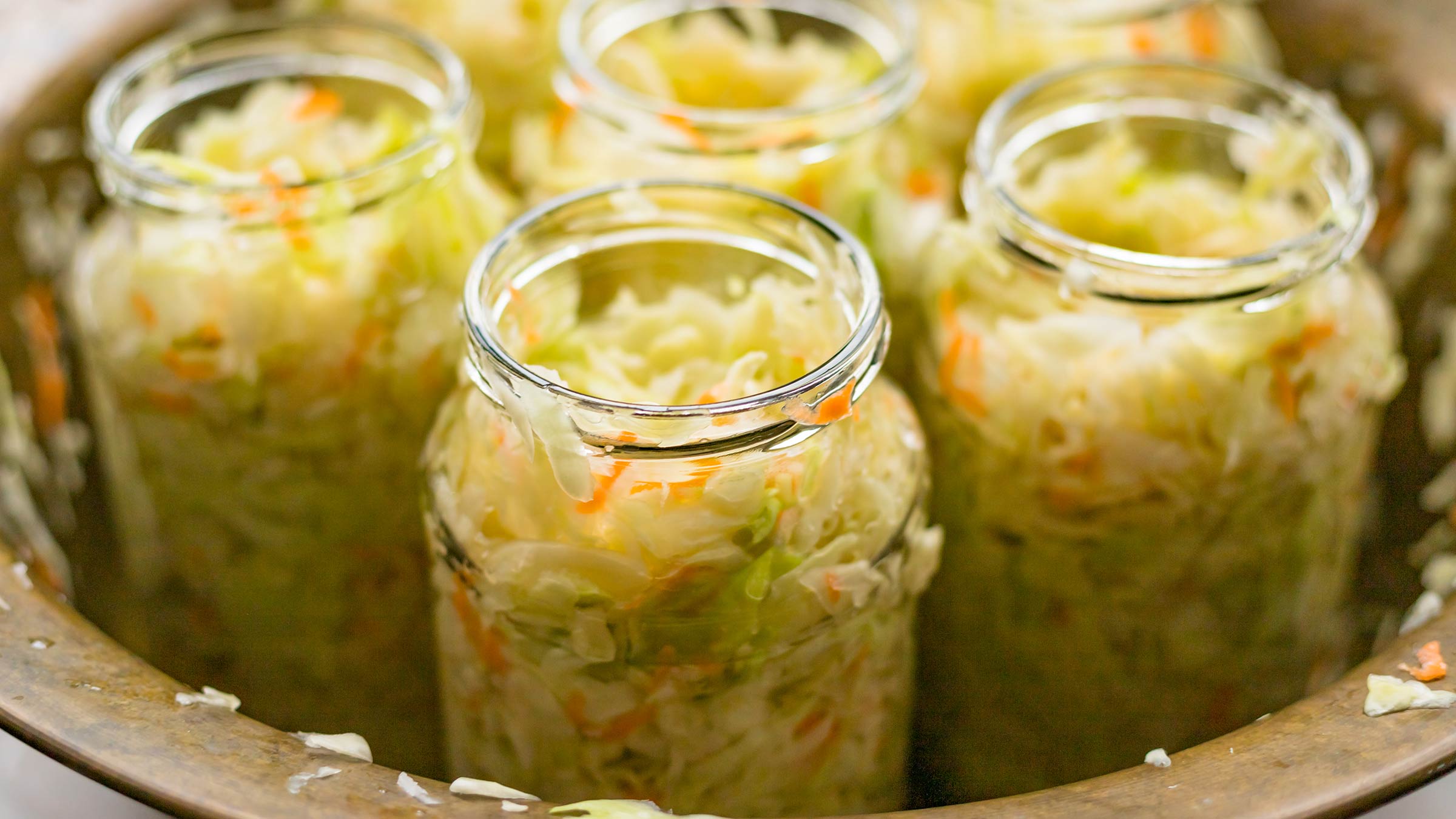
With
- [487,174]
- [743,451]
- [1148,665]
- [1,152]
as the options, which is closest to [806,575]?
[743,451]

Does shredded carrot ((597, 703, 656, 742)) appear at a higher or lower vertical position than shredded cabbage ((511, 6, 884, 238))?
lower

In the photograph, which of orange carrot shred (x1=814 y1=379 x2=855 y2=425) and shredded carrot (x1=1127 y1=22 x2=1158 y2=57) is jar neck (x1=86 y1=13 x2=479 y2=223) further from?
shredded carrot (x1=1127 y1=22 x2=1158 y2=57)

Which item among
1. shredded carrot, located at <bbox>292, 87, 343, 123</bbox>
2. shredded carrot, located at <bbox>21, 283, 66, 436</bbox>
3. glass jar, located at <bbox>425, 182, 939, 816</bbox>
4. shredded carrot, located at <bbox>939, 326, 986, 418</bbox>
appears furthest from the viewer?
shredded carrot, located at <bbox>21, 283, 66, 436</bbox>

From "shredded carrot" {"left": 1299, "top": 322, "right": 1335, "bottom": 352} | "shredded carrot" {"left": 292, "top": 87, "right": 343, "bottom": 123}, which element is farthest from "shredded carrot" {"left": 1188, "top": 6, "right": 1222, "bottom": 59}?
"shredded carrot" {"left": 292, "top": 87, "right": 343, "bottom": 123}

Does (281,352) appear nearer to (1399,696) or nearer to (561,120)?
(561,120)

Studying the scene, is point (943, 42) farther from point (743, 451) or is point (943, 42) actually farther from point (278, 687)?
point (278, 687)

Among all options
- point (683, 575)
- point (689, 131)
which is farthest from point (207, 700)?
point (689, 131)
